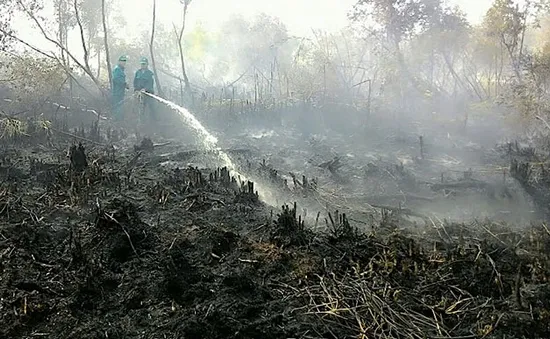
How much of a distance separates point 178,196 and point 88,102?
32.3ft

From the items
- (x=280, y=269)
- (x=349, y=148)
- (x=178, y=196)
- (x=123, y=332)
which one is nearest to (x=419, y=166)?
(x=349, y=148)

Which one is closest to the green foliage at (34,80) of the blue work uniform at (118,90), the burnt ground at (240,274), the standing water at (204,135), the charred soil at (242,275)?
the blue work uniform at (118,90)

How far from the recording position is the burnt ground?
12.9ft

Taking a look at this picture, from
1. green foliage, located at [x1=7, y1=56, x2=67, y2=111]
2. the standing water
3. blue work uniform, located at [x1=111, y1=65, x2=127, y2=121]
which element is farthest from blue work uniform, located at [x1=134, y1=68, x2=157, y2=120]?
green foliage, located at [x1=7, y1=56, x2=67, y2=111]

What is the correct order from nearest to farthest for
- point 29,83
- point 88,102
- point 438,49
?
1. point 29,83
2. point 88,102
3. point 438,49

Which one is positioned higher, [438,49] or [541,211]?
[438,49]

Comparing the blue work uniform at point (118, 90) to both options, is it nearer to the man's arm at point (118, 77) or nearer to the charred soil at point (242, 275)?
the man's arm at point (118, 77)

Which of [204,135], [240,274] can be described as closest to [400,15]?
[204,135]

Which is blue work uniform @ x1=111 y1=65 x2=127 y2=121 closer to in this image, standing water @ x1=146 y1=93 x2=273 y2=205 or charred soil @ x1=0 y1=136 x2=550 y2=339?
standing water @ x1=146 y1=93 x2=273 y2=205

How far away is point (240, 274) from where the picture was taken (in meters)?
4.66

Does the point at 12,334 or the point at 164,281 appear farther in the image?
the point at 164,281

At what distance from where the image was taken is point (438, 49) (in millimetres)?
20719

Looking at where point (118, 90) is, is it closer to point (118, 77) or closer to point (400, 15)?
point (118, 77)

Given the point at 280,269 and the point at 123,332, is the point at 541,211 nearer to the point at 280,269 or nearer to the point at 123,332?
the point at 280,269
